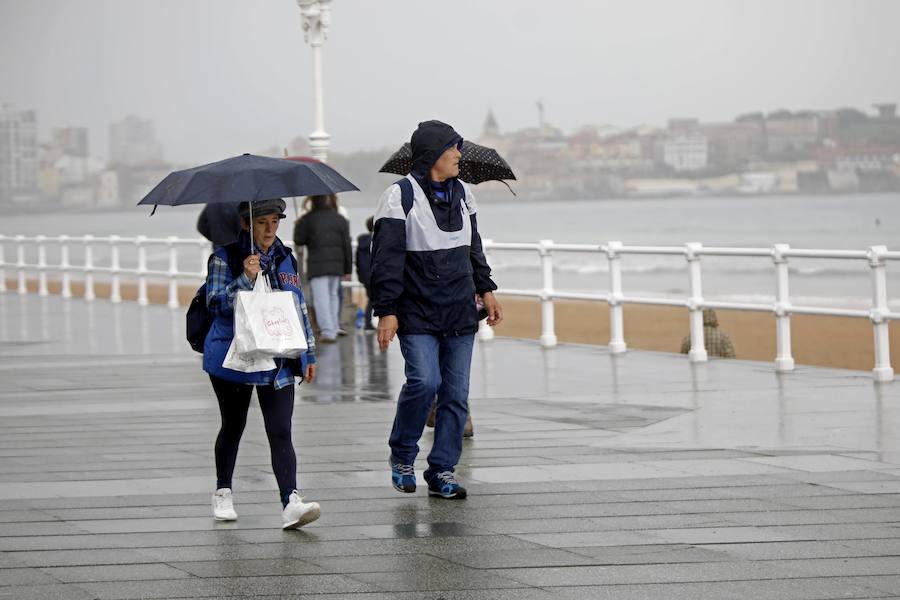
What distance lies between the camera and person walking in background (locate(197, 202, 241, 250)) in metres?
16.3

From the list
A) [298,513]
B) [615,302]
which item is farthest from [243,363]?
[615,302]

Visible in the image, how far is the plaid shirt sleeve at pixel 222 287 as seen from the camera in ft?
23.1

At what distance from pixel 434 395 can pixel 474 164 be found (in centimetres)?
177

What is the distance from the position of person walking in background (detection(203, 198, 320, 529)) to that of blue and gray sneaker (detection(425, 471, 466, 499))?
0.88 metres

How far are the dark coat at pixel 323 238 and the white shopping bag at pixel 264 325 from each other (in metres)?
10.7

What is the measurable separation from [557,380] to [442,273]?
5.84 metres

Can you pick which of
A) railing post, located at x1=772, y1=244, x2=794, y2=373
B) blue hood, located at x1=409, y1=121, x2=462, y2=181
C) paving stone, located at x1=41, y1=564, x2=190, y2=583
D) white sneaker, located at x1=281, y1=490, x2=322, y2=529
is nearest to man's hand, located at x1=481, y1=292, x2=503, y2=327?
blue hood, located at x1=409, y1=121, x2=462, y2=181

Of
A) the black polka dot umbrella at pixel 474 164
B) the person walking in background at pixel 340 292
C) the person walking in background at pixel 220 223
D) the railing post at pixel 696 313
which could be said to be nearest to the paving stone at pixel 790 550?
the black polka dot umbrella at pixel 474 164

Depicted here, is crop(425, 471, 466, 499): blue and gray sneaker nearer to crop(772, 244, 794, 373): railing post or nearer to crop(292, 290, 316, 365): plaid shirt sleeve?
crop(292, 290, 316, 365): plaid shirt sleeve

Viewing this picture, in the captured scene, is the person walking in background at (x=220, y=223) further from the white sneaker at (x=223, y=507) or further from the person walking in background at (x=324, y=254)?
the white sneaker at (x=223, y=507)

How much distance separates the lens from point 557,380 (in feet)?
44.0

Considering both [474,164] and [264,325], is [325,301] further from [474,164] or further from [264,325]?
[264,325]

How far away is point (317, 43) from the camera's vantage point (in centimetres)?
2167

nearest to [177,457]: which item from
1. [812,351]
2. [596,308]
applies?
[812,351]
